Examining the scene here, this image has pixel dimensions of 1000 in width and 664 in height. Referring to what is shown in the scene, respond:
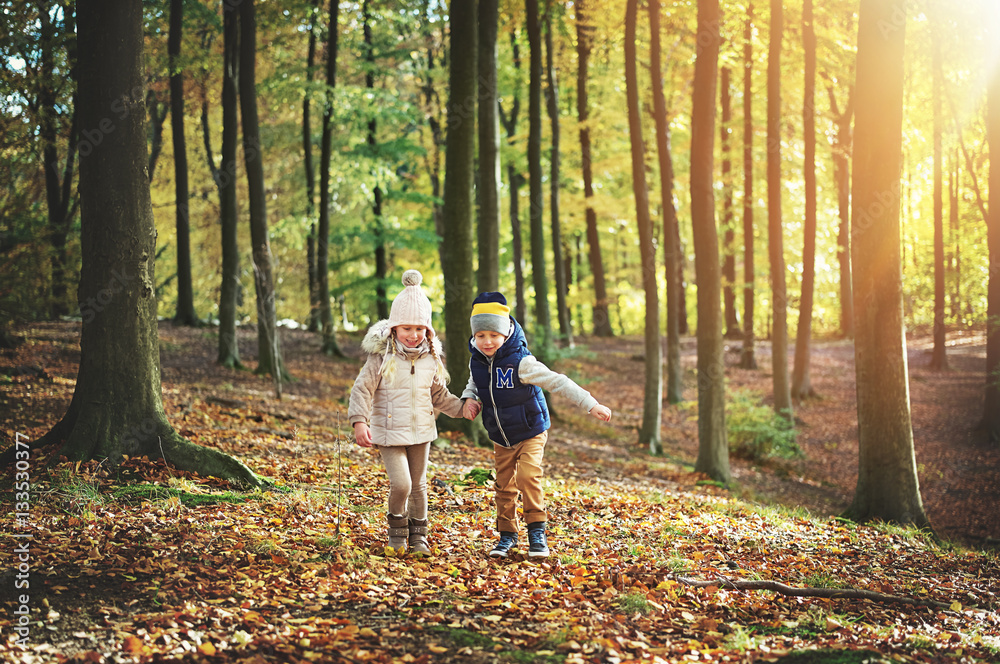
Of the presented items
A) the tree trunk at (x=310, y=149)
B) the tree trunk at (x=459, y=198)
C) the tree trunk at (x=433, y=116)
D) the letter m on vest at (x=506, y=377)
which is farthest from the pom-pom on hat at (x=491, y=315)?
the tree trunk at (x=433, y=116)

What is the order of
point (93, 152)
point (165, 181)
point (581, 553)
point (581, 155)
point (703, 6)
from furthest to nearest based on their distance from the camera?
point (165, 181)
point (581, 155)
point (703, 6)
point (93, 152)
point (581, 553)

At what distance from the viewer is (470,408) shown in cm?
498

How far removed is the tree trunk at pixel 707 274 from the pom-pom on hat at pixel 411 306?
23.1ft

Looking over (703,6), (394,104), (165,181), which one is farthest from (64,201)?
(703,6)

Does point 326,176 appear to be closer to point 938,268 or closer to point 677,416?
point 677,416

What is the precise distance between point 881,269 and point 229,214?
1257 cm

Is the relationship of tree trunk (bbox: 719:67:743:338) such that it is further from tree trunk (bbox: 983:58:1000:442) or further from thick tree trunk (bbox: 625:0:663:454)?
thick tree trunk (bbox: 625:0:663:454)

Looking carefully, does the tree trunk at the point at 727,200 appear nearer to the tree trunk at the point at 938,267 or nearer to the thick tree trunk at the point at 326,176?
the tree trunk at the point at 938,267

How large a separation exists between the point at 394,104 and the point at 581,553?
50.0 feet

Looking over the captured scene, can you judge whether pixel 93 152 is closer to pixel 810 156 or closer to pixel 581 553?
pixel 581 553

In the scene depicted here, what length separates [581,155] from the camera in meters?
23.9

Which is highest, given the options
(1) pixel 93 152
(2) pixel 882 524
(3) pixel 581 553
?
(1) pixel 93 152

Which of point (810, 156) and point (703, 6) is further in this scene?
point (810, 156)

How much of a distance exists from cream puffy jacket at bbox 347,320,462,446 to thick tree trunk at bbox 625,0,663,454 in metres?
9.42
